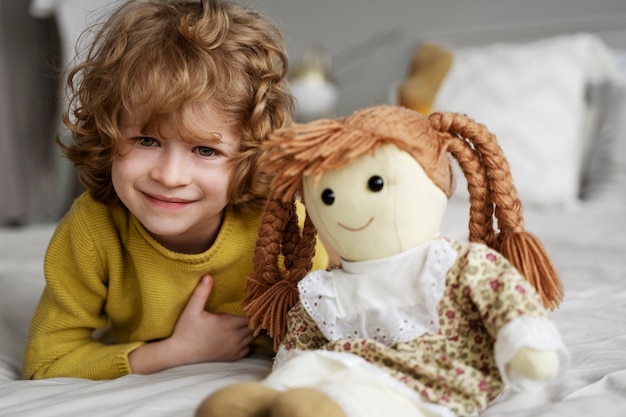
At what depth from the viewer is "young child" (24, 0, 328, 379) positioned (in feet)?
2.77

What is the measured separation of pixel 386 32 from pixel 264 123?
1.99m

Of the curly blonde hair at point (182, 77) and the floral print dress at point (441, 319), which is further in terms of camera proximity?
the curly blonde hair at point (182, 77)

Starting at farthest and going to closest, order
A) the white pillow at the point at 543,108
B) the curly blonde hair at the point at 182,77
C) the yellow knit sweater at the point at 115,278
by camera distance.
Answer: the white pillow at the point at 543,108, the yellow knit sweater at the point at 115,278, the curly blonde hair at the point at 182,77

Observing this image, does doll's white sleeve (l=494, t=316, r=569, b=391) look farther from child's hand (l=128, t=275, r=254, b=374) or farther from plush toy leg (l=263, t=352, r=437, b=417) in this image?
child's hand (l=128, t=275, r=254, b=374)

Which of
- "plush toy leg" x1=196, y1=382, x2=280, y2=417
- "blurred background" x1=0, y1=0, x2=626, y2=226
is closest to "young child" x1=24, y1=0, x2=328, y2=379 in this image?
"plush toy leg" x1=196, y1=382, x2=280, y2=417

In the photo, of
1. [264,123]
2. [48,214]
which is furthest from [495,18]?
[48,214]

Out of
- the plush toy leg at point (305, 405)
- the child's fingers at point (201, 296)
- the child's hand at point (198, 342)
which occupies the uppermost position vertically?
the plush toy leg at point (305, 405)

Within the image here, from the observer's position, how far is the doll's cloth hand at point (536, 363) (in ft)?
1.79

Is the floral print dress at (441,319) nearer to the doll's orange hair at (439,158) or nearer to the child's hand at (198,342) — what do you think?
the doll's orange hair at (439,158)

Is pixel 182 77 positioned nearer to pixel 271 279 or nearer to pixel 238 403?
pixel 271 279

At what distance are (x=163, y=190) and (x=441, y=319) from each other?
0.42m

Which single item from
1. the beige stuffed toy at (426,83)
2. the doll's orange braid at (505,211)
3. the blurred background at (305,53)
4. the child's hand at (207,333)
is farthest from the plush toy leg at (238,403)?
the blurred background at (305,53)

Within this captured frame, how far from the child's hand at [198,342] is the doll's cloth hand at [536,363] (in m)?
0.47

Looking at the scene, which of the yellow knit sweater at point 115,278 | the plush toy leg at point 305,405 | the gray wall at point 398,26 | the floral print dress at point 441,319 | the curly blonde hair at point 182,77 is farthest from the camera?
the gray wall at point 398,26
